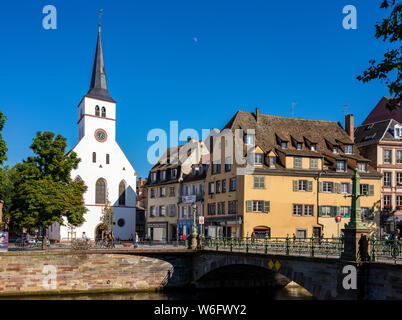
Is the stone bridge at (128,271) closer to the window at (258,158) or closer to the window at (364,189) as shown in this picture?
the window at (258,158)

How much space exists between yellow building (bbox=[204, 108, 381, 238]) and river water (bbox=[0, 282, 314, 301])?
9.82 meters

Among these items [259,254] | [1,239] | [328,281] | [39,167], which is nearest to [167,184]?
[39,167]

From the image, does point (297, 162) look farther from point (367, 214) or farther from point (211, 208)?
point (211, 208)

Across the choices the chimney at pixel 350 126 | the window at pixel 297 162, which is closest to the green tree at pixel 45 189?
the window at pixel 297 162

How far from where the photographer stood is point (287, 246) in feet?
98.4

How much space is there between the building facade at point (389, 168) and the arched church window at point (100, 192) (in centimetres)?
3321

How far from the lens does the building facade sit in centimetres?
5738

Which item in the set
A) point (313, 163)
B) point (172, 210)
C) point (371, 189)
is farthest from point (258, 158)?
point (172, 210)

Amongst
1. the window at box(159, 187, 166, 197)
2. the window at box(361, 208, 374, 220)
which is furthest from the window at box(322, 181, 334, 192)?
the window at box(159, 187, 166, 197)

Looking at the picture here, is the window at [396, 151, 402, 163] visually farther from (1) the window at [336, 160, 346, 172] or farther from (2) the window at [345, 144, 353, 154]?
(1) the window at [336, 160, 346, 172]

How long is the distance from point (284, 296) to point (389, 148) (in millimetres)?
25854

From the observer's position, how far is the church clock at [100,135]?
236ft

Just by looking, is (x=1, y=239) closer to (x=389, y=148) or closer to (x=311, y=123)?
(x=311, y=123)

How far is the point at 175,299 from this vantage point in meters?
39.2
